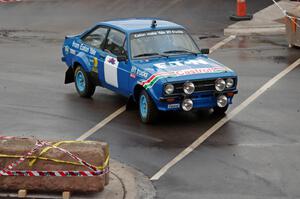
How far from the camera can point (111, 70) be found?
1327 centimetres

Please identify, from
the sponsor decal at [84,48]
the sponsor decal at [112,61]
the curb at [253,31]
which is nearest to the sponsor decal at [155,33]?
the sponsor decal at [112,61]

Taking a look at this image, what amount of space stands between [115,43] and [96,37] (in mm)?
824

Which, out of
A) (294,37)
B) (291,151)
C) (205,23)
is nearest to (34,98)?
(291,151)

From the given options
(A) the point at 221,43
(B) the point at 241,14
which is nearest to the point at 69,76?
(A) the point at 221,43

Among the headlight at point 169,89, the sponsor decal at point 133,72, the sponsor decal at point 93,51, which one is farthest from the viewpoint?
the sponsor decal at point 93,51

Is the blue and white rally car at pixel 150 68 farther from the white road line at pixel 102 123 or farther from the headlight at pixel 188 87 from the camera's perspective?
the white road line at pixel 102 123

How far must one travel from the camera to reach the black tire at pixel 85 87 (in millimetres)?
14211

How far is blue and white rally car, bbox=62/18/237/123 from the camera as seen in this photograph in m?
11.9

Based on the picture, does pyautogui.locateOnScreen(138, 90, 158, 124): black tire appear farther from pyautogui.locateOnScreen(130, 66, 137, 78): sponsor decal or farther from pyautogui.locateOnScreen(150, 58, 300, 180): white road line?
pyautogui.locateOnScreen(150, 58, 300, 180): white road line

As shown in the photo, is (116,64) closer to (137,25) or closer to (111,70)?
(111,70)

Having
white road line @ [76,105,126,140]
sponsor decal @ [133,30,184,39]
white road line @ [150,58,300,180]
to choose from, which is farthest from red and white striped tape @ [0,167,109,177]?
sponsor decal @ [133,30,184,39]

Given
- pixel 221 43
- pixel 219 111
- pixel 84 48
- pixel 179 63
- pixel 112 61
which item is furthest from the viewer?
pixel 221 43

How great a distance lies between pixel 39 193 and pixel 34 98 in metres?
5.73

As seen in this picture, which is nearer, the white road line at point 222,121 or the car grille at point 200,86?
the white road line at point 222,121
